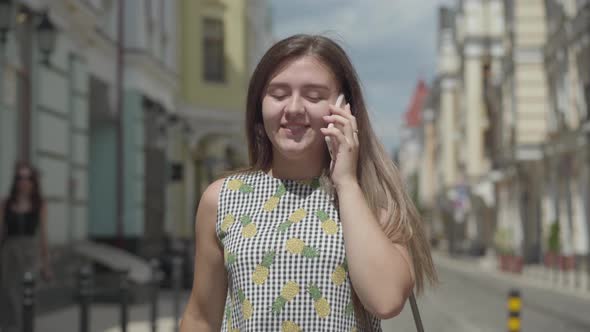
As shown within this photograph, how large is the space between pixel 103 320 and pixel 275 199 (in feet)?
38.5

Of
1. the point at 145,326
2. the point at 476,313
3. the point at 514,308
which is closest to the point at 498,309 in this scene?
the point at 476,313

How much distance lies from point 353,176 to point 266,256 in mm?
285

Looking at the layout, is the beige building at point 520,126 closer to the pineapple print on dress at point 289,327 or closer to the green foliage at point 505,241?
the green foliage at point 505,241

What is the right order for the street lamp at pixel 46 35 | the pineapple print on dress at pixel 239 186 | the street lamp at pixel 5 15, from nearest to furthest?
the pineapple print on dress at pixel 239 186
the street lamp at pixel 5 15
the street lamp at pixel 46 35

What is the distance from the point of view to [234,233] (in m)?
2.50

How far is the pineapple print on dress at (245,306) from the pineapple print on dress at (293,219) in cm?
18

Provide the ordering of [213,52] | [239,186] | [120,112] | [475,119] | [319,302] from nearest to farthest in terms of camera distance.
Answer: [319,302] < [239,186] < [120,112] < [213,52] < [475,119]

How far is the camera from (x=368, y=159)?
2551 mm

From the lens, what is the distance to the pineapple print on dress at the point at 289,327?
241cm

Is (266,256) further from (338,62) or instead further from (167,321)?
(167,321)

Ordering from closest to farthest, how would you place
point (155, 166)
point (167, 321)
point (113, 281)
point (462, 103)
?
point (113, 281), point (167, 321), point (155, 166), point (462, 103)

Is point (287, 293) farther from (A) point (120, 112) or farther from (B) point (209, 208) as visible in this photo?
(A) point (120, 112)

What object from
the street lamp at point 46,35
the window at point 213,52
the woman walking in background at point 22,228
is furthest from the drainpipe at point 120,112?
the woman walking in background at point 22,228

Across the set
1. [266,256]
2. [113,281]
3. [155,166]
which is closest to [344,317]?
[266,256]
